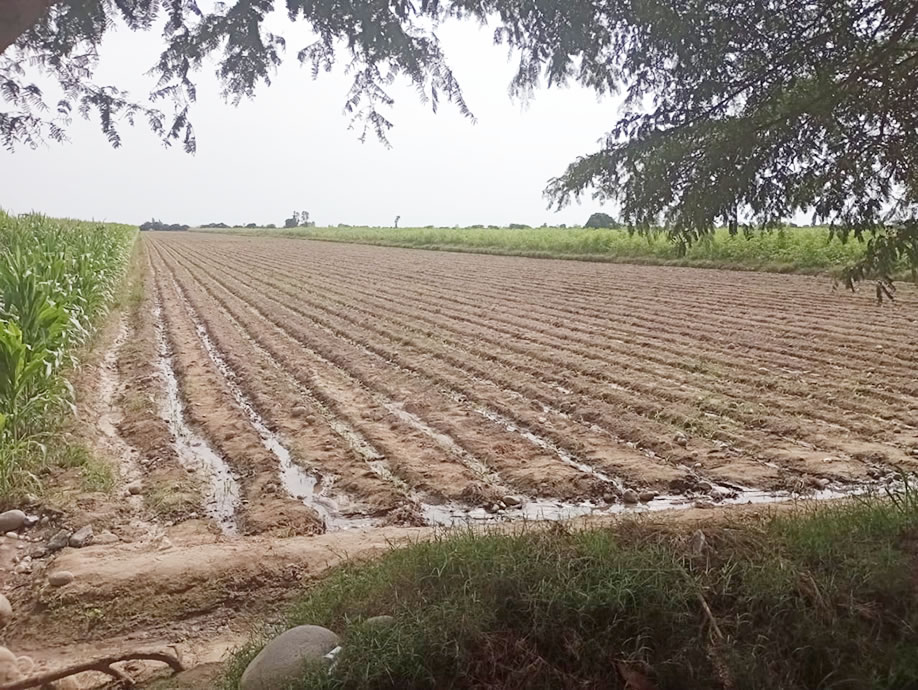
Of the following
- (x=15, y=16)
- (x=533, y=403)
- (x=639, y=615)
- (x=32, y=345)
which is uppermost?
(x=15, y=16)

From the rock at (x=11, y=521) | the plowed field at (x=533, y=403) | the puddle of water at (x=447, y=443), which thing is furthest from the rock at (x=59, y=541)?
the puddle of water at (x=447, y=443)

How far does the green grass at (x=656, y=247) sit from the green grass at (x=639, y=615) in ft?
5.19

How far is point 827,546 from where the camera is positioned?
351cm

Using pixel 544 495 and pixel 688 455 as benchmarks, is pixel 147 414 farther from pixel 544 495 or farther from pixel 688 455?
pixel 688 455

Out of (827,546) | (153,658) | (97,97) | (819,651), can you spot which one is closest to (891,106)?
(827,546)

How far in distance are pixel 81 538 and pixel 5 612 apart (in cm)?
82

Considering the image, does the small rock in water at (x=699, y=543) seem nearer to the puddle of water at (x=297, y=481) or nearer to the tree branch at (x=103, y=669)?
the puddle of water at (x=297, y=481)

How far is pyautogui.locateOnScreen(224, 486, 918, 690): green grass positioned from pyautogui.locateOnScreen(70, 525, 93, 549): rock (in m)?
1.76

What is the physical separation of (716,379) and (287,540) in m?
5.36

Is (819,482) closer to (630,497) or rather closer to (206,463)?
(630,497)

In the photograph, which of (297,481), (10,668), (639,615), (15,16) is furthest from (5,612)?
(639,615)

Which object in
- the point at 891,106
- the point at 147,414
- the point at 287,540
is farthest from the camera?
the point at 147,414

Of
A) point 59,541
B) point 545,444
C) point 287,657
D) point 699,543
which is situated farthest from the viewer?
point 545,444

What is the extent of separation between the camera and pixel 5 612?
12.7 feet
